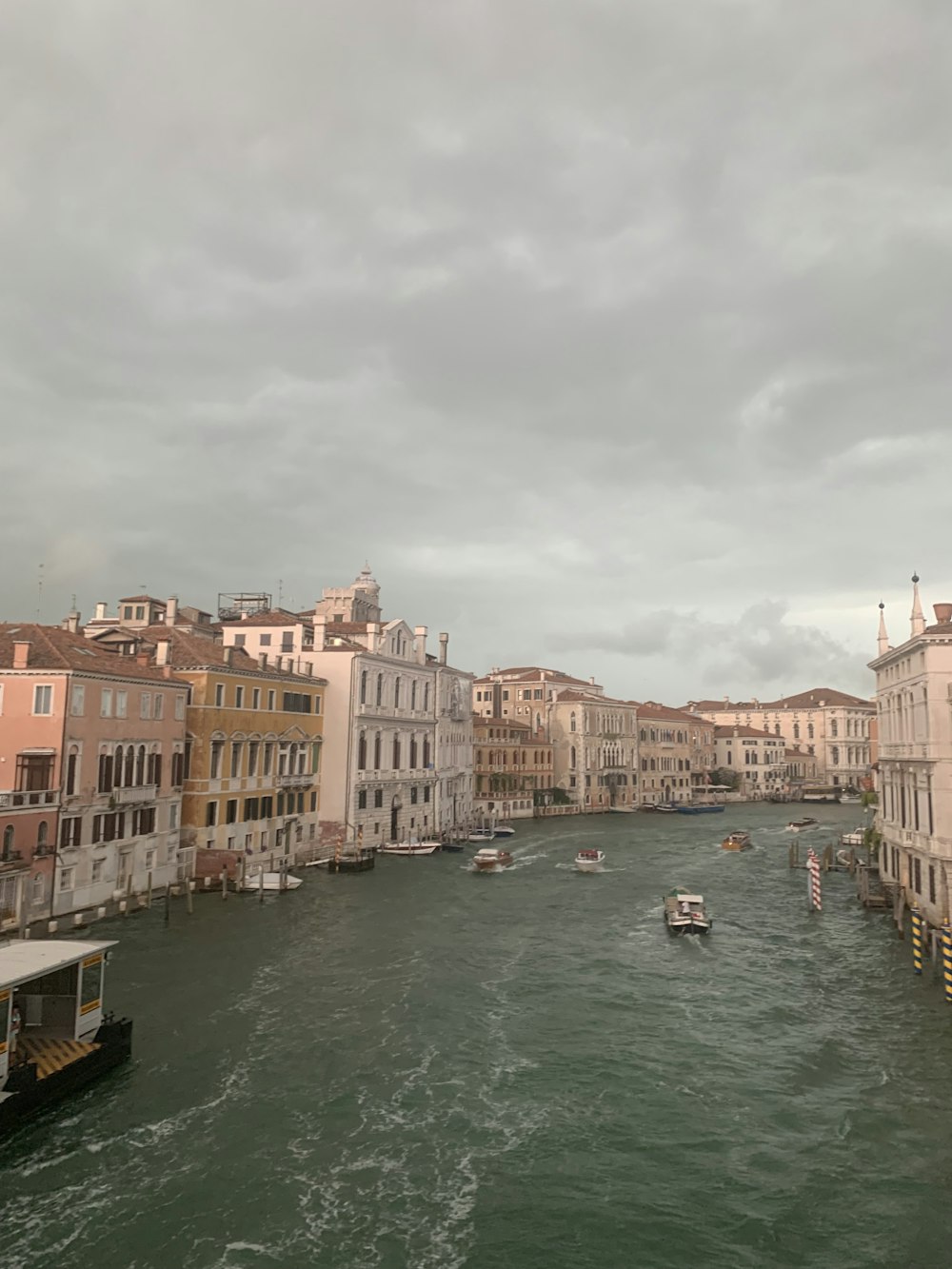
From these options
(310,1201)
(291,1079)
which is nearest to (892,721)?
(291,1079)

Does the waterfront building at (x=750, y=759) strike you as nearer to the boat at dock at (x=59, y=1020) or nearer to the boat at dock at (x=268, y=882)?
the boat at dock at (x=268, y=882)

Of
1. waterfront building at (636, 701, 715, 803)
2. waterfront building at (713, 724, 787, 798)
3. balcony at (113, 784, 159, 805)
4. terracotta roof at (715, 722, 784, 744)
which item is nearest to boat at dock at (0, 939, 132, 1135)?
balcony at (113, 784, 159, 805)

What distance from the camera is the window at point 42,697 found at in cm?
3565

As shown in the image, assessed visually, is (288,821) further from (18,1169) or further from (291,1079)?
(18,1169)

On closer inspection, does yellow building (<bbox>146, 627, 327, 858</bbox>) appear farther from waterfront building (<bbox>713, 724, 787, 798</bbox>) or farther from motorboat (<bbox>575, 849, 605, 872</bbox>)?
waterfront building (<bbox>713, 724, 787, 798</bbox>)


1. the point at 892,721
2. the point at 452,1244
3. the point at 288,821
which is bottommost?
the point at 452,1244

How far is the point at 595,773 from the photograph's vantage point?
347 ft

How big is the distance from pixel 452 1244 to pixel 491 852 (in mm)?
42121

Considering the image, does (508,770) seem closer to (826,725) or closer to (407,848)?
(407,848)

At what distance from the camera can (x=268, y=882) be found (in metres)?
44.1

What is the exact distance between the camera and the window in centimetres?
3565

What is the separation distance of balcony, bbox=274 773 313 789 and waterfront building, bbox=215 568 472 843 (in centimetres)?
272

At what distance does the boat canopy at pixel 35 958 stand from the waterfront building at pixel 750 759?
126 metres

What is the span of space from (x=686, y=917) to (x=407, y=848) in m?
27.6
